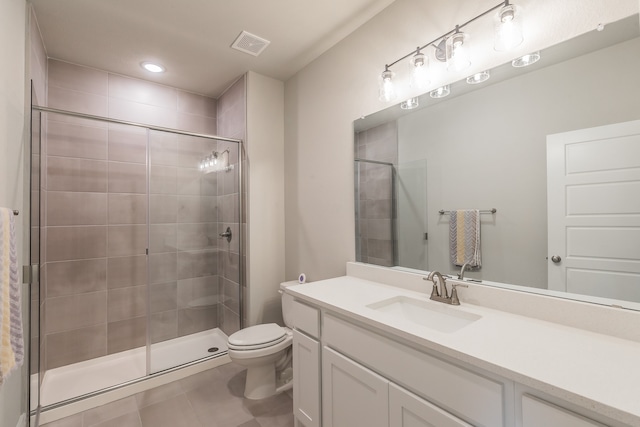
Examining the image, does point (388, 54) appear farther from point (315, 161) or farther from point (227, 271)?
point (227, 271)

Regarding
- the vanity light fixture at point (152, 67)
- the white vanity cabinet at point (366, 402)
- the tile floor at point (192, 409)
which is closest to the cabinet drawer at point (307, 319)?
the white vanity cabinet at point (366, 402)

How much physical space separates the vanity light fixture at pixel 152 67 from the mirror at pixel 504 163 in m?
1.85

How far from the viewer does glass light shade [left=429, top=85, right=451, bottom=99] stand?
1.47 meters

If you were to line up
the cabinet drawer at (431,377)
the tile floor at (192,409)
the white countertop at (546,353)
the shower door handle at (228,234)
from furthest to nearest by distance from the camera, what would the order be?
1. the shower door handle at (228,234)
2. the tile floor at (192,409)
3. the cabinet drawer at (431,377)
4. the white countertop at (546,353)

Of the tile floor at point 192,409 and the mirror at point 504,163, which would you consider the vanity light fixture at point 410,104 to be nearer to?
the mirror at point 504,163

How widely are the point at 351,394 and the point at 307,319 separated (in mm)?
404

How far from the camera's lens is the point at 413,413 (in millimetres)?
994

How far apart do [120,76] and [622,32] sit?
3.33 meters

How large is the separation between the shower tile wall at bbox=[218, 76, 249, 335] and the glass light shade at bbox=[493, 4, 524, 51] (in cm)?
200

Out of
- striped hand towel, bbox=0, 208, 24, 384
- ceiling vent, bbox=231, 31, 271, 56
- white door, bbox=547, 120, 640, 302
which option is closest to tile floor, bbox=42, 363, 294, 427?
striped hand towel, bbox=0, 208, 24, 384

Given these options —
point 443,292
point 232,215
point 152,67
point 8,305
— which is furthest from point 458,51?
point 152,67

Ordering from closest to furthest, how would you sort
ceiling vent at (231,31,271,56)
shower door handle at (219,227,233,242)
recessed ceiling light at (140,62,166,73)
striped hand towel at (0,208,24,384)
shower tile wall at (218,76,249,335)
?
striped hand towel at (0,208,24,384)
ceiling vent at (231,31,271,56)
recessed ceiling light at (140,62,166,73)
shower tile wall at (218,76,249,335)
shower door handle at (219,227,233,242)

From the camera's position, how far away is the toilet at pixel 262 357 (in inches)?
75.8

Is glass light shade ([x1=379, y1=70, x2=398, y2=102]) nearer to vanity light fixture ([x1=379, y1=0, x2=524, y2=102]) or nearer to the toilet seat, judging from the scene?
vanity light fixture ([x1=379, y1=0, x2=524, y2=102])
